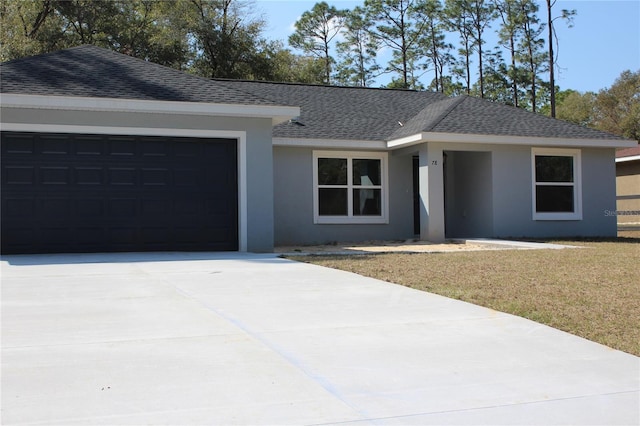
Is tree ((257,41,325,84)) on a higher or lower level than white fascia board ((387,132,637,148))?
higher

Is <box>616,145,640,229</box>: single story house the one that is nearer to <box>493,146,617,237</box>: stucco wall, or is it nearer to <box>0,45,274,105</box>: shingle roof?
<box>493,146,617,237</box>: stucco wall

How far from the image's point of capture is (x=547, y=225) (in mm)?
17172

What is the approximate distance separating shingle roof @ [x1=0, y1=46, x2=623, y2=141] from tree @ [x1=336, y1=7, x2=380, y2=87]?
2336 cm

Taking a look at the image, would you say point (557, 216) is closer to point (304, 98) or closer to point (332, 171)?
point (332, 171)

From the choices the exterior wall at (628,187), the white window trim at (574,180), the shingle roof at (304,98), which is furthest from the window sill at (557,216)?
the exterior wall at (628,187)

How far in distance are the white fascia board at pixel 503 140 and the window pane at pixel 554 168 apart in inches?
23.7

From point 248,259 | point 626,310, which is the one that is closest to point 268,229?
point 248,259

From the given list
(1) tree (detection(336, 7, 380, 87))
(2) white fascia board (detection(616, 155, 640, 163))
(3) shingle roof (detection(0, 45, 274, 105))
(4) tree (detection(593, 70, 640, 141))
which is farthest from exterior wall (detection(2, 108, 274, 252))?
(4) tree (detection(593, 70, 640, 141))

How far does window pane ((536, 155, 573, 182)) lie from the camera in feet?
56.6

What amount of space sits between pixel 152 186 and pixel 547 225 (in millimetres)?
10332

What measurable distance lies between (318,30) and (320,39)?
2.08 ft

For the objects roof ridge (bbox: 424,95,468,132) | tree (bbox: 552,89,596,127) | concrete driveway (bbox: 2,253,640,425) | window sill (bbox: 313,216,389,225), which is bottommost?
concrete driveway (bbox: 2,253,640,425)

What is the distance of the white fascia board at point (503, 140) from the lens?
15453 millimetres

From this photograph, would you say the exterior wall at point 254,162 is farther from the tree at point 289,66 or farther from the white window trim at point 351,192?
the tree at point 289,66
